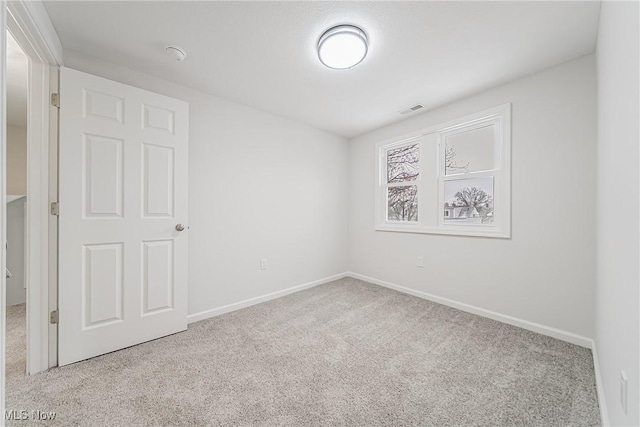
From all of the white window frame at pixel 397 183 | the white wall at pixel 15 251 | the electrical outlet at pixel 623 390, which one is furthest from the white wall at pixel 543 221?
the white wall at pixel 15 251

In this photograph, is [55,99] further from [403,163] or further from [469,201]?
[469,201]

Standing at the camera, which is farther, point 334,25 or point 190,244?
point 190,244

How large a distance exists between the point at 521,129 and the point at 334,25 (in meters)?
1.91

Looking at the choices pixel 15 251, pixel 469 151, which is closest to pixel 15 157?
pixel 15 251

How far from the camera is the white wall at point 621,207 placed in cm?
83

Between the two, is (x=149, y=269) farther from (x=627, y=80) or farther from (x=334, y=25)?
(x=627, y=80)

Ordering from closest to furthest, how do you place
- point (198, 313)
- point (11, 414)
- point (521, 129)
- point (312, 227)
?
1. point (11, 414)
2. point (521, 129)
3. point (198, 313)
4. point (312, 227)

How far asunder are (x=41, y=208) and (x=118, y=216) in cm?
40

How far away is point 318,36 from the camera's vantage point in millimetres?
1721

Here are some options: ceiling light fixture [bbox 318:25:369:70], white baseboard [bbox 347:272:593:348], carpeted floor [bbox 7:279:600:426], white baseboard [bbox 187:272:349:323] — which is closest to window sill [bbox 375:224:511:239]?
white baseboard [bbox 347:272:593:348]

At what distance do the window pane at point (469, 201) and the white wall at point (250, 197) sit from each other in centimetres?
160

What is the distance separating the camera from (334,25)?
5.32 feet

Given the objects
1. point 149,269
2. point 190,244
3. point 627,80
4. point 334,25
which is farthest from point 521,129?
point 149,269

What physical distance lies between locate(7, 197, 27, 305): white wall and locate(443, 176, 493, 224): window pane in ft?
16.4
